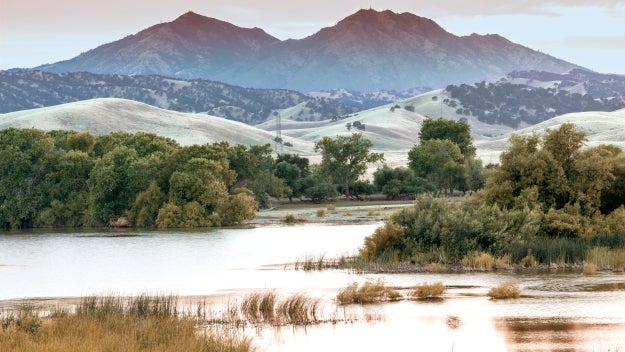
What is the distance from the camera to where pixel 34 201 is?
9156cm

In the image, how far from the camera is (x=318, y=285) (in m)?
43.9

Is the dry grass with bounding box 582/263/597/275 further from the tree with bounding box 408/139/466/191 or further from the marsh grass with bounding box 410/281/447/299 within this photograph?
the tree with bounding box 408/139/466/191

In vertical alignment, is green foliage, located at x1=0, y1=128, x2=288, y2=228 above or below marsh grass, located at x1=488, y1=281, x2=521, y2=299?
above

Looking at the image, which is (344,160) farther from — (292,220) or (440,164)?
(292,220)

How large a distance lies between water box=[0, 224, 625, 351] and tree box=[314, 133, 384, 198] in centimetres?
3745

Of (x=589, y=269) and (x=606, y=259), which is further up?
(x=606, y=259)

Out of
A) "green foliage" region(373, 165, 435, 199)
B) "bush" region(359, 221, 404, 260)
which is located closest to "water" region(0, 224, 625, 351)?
"bush" region(359, 221, 404, 260)

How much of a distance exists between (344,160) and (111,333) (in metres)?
92.4

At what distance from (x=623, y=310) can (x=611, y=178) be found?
62.9 feet

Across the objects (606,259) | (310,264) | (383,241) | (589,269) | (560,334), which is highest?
(383,241)

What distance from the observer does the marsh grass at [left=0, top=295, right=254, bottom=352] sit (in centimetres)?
2375

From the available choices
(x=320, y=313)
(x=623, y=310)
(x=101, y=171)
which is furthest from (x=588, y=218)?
(x=101, y=171)

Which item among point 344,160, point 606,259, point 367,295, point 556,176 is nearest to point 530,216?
point 606,259

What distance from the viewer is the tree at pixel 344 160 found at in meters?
117
